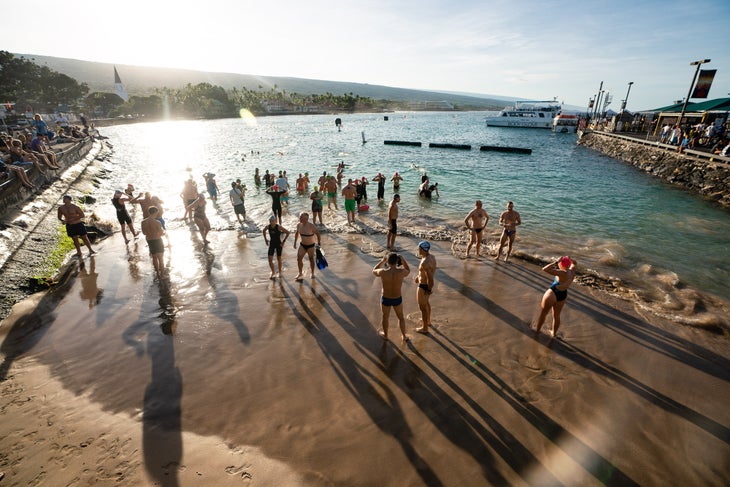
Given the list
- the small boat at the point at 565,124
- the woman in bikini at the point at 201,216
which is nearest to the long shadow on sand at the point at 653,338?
the woman in bikini at the point at 201,216

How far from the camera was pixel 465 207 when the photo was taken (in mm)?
16047

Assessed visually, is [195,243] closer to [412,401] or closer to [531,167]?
[412,401]

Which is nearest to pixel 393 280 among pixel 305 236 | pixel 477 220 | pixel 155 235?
pixel 305 236

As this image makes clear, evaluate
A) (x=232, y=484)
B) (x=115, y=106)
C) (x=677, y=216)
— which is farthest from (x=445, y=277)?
(x=115, y=106)

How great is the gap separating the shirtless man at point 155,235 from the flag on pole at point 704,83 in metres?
33.2

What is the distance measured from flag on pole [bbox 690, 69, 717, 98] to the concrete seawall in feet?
11.9

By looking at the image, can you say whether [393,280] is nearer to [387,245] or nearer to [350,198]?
[387,245]

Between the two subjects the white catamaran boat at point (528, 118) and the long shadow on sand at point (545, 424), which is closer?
the long shadow on sand at point (545, 424)

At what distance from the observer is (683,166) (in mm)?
21078

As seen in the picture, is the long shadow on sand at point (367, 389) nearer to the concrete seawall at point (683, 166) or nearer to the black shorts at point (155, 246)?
the black shorts at point (155, 246)

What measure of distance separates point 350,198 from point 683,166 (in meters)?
23.1

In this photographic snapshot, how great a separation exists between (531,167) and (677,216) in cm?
1411

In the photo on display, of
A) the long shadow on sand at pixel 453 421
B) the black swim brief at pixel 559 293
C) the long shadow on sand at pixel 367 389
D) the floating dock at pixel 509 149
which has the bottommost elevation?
the long shadow on sand at pixel 367 389

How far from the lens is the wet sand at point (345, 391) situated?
3877mm
